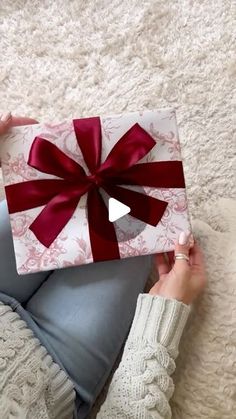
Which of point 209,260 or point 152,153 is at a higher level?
point 152,153

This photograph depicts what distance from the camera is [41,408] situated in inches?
29.6

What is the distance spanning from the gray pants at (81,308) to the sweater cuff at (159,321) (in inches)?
1.6

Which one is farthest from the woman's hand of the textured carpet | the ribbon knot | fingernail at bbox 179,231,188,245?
the textured carpet

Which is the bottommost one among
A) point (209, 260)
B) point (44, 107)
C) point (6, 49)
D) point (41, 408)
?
point (41, 408)

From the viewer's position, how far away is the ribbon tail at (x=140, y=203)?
0.82m

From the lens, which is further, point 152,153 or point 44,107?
point 44,107

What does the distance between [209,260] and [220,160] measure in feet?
1.08

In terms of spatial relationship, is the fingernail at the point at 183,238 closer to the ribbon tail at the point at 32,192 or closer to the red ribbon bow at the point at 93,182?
the red ribbon bow at the point at 93,182

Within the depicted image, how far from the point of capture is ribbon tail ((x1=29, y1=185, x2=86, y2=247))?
32.4 inches

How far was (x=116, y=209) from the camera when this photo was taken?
0.82 meters

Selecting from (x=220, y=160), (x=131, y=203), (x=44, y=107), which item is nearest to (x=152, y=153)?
(x=131, y=203)

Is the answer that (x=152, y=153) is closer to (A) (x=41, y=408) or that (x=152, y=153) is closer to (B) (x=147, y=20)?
(A) (x=41, y=408)

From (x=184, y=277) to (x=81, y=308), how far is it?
16 centimetres

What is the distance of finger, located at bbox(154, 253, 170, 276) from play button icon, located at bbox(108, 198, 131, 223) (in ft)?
0.31
